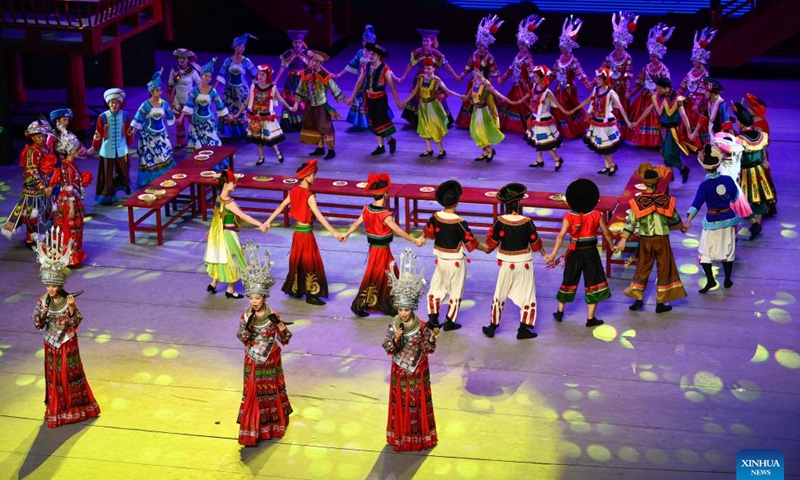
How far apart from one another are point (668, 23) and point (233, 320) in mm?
12499

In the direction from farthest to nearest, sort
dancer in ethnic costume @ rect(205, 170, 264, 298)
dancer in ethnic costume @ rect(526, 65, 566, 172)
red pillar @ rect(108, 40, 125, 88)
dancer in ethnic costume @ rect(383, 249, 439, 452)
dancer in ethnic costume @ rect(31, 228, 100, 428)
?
1. red pillar @ rect(108, 40, 125, 88)
2. dancer in ethnic costume @ rect(526, 65, 566, 172)
3. dancer in ethnic costume @ rect(205, 170, 264, 298)
4. dancer in ethnic costume @ rect(31, 228, 100, 428)
5. dancer in ethnic costume @ rect(383, 249, 439, 452)

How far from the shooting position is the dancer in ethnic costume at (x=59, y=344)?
7480mm

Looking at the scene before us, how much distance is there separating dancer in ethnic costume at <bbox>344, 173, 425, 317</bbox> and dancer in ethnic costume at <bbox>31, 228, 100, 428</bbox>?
8.22 ft

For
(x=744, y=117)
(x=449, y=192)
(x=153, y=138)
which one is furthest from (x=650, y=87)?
(x=153, y=138)

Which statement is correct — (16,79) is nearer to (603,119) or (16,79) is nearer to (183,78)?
(183,78)

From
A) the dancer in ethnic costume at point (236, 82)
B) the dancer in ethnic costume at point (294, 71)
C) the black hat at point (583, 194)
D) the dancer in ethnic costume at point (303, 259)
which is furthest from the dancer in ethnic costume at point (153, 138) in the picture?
the black hat at point (583, 194)

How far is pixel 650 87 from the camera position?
13.9 m

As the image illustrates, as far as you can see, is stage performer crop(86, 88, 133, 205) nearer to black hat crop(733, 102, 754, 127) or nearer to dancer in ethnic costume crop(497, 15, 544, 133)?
dancer in ethnic costume crop(497, 15, 544, 133)

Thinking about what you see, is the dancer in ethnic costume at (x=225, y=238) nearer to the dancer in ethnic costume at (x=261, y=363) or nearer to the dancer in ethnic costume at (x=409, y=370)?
the dancer in ethnic costume at (x=261, y=363)

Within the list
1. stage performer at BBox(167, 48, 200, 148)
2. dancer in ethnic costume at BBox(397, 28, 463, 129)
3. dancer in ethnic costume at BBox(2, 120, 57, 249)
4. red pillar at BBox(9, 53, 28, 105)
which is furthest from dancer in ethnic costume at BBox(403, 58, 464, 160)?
red pillar at BBox(9, 53, 28, 105)

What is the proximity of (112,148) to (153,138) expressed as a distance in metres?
0.49

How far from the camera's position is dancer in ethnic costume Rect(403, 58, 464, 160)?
1341 centimetres

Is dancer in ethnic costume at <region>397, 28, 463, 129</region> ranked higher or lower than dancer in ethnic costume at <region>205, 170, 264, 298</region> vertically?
higher

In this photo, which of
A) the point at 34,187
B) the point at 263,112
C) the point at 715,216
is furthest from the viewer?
the point at 263,112
